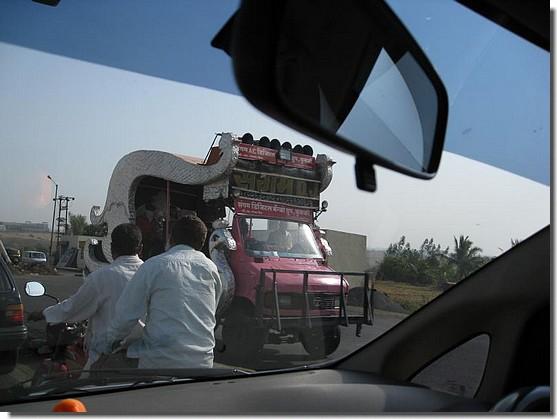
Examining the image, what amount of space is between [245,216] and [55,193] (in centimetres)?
133

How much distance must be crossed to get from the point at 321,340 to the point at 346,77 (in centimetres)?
217

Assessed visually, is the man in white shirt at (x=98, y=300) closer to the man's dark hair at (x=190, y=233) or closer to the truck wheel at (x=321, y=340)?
the man's dark hair at (x=190, y=233)

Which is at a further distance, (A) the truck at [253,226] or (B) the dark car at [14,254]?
(A) the truck at [253,226]

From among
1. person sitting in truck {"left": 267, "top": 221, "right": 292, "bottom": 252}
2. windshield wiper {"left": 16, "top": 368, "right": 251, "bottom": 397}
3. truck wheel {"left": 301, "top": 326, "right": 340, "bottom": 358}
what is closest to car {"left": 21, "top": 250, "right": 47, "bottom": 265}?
windshield wiper {"left": 16, "top": 368, "right": 251, "bottom": 397}

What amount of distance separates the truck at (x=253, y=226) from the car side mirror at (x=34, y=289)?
26 cm

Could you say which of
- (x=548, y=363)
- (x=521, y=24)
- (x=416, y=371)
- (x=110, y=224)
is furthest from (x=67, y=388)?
(x=521, y=24)

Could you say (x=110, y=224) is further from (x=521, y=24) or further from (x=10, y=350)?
(x=521, y=24)

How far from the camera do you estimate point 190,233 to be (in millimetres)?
3357

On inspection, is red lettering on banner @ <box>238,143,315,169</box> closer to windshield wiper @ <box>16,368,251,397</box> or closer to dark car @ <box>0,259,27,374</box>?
windshield wiper @ <box>16,368,251,397</box>

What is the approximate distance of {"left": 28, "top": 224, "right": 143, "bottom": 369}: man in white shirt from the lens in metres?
2.89

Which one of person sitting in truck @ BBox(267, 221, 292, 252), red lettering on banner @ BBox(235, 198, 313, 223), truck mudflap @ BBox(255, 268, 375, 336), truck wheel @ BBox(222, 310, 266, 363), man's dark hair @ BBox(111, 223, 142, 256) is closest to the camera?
man's dark hair @ BBox(111, 223, 142, 256)

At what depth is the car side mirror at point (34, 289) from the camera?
275 cm

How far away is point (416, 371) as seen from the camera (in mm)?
3162

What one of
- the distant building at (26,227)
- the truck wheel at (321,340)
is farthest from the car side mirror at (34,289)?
the truck wheel at (321,340)
